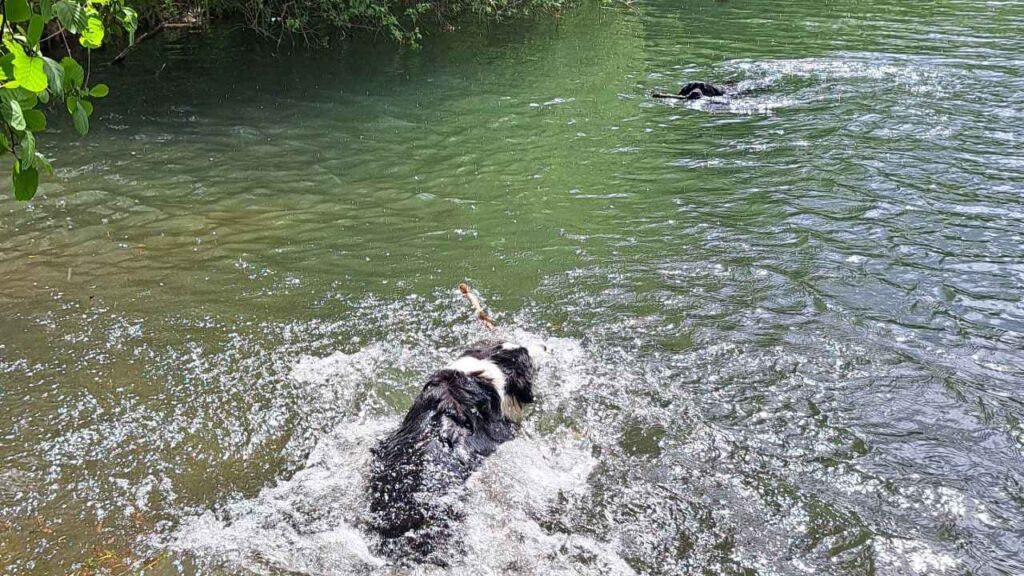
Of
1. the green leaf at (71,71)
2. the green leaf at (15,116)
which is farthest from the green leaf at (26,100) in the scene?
the green leaf at (15,116)

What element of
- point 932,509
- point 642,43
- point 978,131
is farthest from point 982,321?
point 642,43

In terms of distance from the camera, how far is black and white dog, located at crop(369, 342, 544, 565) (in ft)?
12.5

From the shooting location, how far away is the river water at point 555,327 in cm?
418

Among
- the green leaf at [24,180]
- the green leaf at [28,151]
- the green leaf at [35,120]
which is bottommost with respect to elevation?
the green leaf at [24,180]

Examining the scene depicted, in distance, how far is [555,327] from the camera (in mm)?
6266

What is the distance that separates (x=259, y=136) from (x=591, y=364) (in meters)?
8.12

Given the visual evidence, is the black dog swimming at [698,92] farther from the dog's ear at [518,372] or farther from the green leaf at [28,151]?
the green leaf at [28,151]

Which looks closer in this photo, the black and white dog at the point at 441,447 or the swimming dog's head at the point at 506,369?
the black and white dog at the point at 441,447

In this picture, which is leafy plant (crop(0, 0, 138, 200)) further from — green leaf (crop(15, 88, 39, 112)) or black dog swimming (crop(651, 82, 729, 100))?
black dog swimming (crop(651, 82, 729, 100))

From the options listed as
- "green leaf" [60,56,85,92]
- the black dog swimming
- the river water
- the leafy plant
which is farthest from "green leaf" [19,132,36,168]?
the black dog swimming

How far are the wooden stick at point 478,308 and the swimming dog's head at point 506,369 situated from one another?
28.5 inches

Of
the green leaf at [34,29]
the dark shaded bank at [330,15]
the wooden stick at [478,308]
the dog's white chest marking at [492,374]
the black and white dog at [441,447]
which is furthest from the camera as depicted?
the dark shaded bank at [330,15]

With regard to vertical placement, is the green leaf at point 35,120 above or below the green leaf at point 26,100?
below

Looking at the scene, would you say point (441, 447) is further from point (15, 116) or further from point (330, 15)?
point (330, 15)
